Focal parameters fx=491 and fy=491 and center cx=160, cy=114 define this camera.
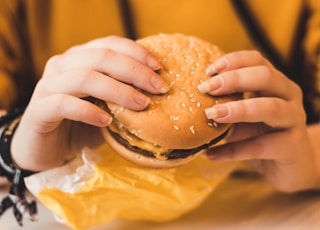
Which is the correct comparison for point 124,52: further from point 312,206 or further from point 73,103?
point 312,206

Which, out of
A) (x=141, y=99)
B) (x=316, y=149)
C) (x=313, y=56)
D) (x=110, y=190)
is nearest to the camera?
(x=141, y=99)

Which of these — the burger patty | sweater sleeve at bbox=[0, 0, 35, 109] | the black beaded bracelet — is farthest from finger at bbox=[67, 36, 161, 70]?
sweater sleeve at bbox=[0, 0, 35, 109]

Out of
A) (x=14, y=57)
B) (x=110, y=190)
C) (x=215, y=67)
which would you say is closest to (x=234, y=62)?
(x=215, y=67)

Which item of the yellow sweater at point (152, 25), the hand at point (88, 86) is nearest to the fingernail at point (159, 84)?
the hand at point (88, 86)

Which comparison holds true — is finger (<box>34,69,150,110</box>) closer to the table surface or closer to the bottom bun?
the bottom bun

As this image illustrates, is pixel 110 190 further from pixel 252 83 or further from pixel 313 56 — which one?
pixel 313 56
